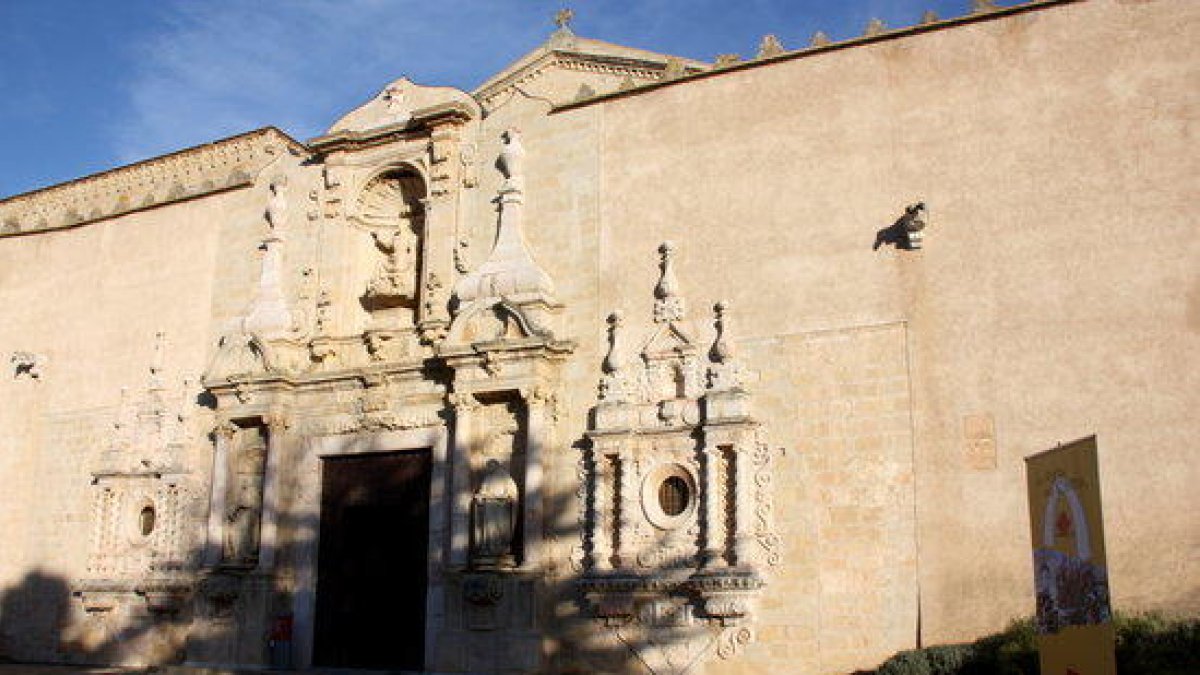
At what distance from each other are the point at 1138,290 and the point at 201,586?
10.2 meters

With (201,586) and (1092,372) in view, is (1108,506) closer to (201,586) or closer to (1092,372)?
(1092,372)

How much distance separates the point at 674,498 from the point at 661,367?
128cm

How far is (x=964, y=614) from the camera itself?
9398 mm

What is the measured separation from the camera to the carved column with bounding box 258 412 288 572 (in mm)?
13000

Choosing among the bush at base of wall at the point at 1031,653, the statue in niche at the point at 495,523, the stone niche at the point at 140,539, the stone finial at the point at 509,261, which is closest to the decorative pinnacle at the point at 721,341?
the stone finial at the point at 509,261

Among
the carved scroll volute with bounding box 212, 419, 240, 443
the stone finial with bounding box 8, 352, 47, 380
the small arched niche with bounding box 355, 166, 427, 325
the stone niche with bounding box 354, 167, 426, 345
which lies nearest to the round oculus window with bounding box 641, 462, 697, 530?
the stone niche with bounding box 354, 167, 426, 345

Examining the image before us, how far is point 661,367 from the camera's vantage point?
1123 centimetres

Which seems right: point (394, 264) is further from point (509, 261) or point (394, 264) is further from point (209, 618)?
point (209, 618)

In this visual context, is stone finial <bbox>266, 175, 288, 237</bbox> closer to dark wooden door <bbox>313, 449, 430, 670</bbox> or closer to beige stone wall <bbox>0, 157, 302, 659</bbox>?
beige stone wall <bbox>0, 157, 302, 659</bbox>

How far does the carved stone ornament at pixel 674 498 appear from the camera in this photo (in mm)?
10289

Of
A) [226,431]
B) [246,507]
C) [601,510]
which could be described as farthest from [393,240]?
[601,510]

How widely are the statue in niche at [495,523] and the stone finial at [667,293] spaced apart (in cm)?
→ 230

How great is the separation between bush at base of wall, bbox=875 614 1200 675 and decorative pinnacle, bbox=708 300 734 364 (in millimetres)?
3073

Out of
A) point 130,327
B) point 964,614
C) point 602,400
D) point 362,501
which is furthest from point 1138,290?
point 130,327
